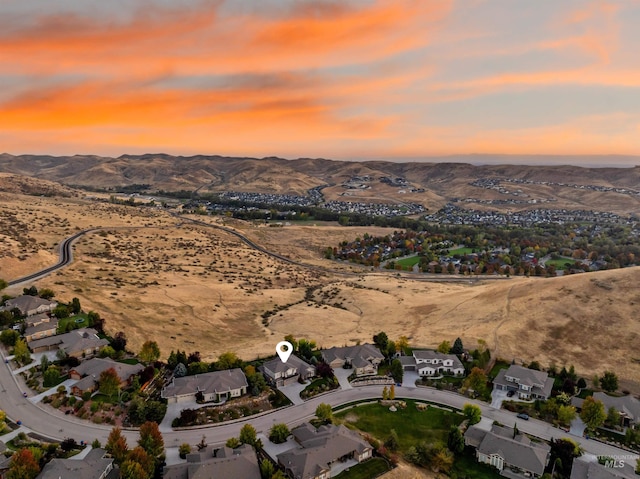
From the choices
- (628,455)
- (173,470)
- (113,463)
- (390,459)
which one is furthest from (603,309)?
(113,463)

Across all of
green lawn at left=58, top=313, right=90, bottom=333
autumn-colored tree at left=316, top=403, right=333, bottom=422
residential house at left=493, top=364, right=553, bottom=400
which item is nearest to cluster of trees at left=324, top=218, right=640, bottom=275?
residential house at left=493, top=364, right=553, bottom=400

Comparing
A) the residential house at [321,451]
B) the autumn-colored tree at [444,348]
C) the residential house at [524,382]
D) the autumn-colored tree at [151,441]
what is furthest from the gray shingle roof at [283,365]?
the residential house at [524,382]

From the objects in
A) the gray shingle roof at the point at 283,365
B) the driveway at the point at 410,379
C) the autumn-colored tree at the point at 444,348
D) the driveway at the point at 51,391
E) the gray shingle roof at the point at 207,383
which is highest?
the driveway at the point at 51,391

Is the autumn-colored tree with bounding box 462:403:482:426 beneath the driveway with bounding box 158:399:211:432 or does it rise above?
beneath

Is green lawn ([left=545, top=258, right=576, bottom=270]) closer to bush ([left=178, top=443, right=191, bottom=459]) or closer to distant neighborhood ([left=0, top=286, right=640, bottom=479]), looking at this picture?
distant neighborhood ([left=0, top=286, right=640, bottom=479])

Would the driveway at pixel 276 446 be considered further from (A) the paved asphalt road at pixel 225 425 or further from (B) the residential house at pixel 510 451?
(B) the residential house at pixel 510 451

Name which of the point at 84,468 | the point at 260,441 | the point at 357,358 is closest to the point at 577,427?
the point at 357,358
